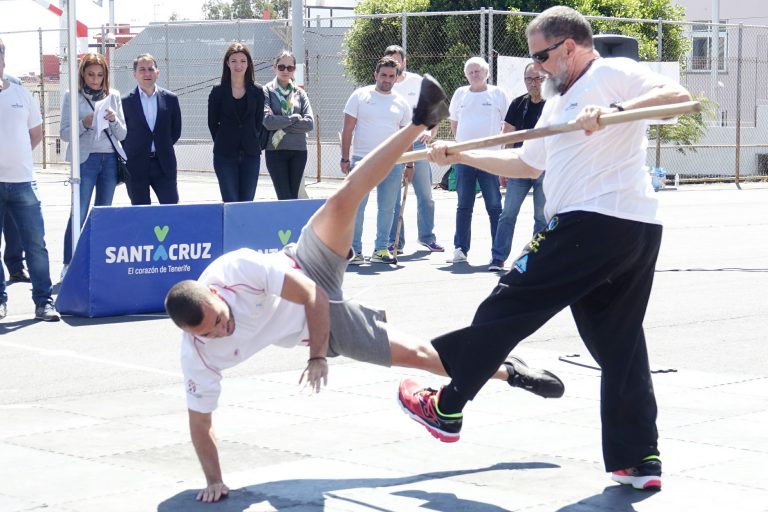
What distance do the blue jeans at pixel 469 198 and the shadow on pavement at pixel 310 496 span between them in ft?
24.0

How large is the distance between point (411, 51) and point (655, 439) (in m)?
21.7

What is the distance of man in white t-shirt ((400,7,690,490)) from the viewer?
192 inches

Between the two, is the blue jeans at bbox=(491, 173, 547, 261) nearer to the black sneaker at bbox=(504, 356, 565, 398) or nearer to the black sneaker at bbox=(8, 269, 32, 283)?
the black sneaker at bbox=(8, 269, 32, 283)

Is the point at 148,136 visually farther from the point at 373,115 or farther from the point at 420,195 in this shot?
the point at 420,195

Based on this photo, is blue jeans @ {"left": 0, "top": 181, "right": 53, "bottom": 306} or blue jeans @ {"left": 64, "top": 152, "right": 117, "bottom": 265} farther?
blue jeans @ {"left": 64, "top": 152, "right": 117, "bottom": 265}

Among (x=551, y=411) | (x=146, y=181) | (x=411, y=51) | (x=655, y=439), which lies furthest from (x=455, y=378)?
(x=411, y=51)

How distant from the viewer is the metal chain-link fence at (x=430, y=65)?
78.6 ft

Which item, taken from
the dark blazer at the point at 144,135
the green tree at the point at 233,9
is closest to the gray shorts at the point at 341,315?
the dark blazer at the point at 144,135

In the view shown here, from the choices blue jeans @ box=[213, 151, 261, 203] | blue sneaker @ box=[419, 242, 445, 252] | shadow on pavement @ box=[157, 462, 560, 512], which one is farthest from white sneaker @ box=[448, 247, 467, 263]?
shadow on pavement @ box=[157, 462, 560, 512]

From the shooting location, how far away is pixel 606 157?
4953 mm

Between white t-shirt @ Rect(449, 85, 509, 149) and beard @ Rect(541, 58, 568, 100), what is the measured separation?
290 inches

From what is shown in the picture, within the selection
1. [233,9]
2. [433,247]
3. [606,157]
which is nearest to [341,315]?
[606,157]

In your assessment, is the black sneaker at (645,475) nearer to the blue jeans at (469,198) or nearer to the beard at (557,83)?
the beard at (557,83)

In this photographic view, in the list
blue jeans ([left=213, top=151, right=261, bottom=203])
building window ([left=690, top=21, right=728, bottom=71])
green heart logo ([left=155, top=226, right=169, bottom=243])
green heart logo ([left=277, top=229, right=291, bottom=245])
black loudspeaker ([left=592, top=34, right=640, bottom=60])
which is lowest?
green heart logo ([left=277, top=229, right=291, bottom=245])
